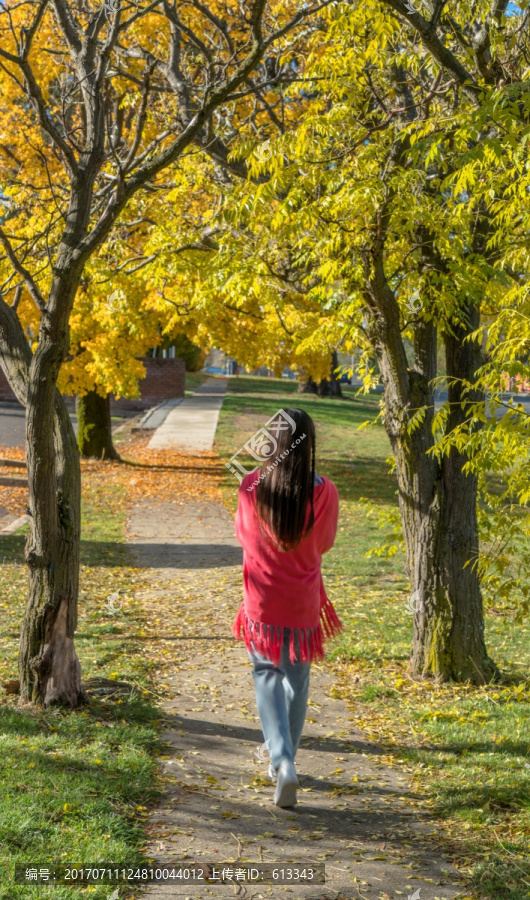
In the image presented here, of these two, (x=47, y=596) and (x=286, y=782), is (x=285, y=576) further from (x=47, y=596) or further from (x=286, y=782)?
(x=47, y=596)

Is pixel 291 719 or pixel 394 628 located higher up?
pixel 291 719

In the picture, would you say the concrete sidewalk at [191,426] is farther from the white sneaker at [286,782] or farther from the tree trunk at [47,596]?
the white sneaker at [286,782]

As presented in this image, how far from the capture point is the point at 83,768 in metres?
4.02

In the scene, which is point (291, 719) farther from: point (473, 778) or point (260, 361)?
point (260, 361)

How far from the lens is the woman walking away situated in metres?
3.65

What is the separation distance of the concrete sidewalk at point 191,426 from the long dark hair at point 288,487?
17246 millimetres

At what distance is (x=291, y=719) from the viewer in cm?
386

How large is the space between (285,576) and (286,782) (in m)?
0.85

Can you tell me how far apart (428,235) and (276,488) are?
115 inches

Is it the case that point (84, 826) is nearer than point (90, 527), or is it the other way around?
point (84, 826)

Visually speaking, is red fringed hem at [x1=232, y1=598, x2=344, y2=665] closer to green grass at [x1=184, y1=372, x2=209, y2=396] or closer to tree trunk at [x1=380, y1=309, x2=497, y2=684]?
tree trunk at [x1=380, y1=309, x2=497, y2=684]

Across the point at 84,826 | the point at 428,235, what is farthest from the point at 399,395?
the point at 84,826

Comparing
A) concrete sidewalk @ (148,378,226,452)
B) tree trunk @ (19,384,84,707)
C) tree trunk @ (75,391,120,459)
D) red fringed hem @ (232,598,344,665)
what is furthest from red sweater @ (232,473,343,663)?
concrete sidewalk @ (148,378,226,452)

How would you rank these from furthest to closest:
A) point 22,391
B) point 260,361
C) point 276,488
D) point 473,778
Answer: point 260,361, point 22,391, point 473,778, point 276,488
